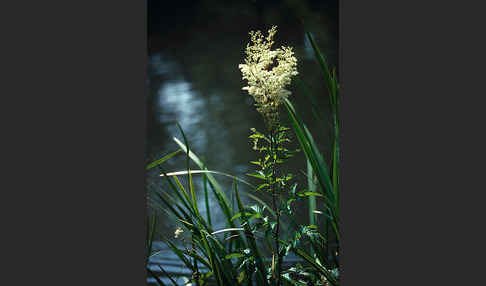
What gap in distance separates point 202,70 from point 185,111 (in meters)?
0.60

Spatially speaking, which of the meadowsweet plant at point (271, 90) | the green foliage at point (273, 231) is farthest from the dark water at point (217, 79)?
the meadowsweet plant at point (271, 90)

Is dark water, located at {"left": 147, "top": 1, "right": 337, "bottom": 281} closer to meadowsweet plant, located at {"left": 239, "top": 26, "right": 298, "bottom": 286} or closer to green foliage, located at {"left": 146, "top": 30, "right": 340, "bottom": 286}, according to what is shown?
green foliage, located at {"left": 146, "top": 30, "right": 340, "bottom": 286}

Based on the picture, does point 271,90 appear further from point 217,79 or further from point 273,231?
point 217,79

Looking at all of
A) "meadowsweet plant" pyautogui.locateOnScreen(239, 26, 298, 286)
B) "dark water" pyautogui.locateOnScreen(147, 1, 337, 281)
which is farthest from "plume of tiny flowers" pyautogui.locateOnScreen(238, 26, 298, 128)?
"dark water" pyautogui.locateOnScreen(147, 1, 337, 281)

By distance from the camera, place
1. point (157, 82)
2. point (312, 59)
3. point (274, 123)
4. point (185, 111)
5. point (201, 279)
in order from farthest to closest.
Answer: point (157, 82) → point (185, 111) → point (312, 59) → point (201, 279) → point (274, 123)

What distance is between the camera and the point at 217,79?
106 inches

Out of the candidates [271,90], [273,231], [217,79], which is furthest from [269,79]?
[217,79]

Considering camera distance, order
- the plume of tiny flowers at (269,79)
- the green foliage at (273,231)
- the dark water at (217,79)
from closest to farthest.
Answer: the plume of tiny flowers at (269,79), the green foliage at (273,231), the dark water at (217,79)

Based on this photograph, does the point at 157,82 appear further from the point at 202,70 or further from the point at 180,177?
the point at 180,177

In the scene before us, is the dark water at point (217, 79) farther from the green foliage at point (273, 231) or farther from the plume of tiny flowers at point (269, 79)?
the plume of tiny flowers at point (269, 79)

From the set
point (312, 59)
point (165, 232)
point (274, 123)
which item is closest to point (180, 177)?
point (165, 232)

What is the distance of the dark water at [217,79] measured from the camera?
6.67ft

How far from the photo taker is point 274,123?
161 cm

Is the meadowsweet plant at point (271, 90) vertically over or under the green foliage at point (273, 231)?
over
